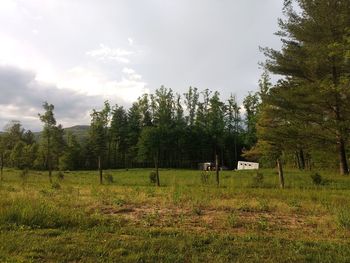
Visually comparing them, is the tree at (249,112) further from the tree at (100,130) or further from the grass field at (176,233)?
the grass field at (176,233)

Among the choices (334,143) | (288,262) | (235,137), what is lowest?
(288,262)

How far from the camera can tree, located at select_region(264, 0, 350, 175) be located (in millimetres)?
25031

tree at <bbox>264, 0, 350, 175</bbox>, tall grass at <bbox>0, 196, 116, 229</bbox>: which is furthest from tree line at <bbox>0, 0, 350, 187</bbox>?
tall grass at <bbox>0, 196, 116, 229</bbox>

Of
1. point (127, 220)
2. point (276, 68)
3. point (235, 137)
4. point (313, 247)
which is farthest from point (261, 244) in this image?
point (235, 137)

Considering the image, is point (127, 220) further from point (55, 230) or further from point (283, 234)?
point (283, 234)

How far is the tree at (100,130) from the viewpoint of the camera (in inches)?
2997

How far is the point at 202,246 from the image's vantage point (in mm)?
7031

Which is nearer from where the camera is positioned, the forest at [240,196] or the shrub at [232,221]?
the forest at [240,196]

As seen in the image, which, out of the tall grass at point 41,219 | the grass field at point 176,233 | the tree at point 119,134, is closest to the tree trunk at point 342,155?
the grass field at point 176,233

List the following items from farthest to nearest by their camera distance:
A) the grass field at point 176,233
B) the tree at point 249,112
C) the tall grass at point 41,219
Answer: the tree at point 249,112, the tall grass at point 41,219, the grass field at point 176,233

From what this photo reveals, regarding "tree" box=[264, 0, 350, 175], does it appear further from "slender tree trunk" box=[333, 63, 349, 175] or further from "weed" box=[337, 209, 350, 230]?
"weed" box=[337, 209, 350, 230]

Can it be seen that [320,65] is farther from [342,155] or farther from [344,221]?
[344,221]

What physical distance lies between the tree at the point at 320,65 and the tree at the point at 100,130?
166 feet

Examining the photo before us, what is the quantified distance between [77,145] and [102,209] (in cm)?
7249
